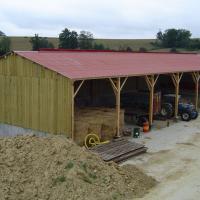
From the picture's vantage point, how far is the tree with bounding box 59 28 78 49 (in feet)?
289

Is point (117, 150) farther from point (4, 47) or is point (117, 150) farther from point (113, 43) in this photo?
point (113, 43)

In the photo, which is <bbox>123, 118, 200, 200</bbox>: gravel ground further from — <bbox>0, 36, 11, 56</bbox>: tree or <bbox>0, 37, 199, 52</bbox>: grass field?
<bbox>0, 37, 199, 52</bbox>: grass field

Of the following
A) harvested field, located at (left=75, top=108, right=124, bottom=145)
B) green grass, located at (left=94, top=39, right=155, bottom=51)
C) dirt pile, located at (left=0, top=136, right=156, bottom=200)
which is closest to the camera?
dirt pile, located at (left=0, top=136, right=156, bottom=200)

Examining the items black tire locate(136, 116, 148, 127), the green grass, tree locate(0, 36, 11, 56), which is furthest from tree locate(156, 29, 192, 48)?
black tire locate(136, 116, 148, 127)

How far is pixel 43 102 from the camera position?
18.7 meters

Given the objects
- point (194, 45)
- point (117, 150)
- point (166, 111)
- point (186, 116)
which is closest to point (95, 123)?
point (117, 150)

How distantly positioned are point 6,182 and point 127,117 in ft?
43.9

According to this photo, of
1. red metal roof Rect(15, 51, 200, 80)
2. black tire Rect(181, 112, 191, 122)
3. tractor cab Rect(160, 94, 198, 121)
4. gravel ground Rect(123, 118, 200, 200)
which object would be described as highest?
red metal roof Rect(15, 51, 200, 80)

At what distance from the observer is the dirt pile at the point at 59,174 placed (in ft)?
39.8

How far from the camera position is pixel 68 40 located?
89.3m

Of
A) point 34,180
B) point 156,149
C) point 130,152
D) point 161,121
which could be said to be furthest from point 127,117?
point 34,180

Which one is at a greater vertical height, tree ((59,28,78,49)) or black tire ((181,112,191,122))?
tree ((59,28,78,49))

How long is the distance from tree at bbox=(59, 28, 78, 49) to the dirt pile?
7473 centimetres

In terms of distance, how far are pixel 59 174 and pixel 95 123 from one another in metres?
6.42
